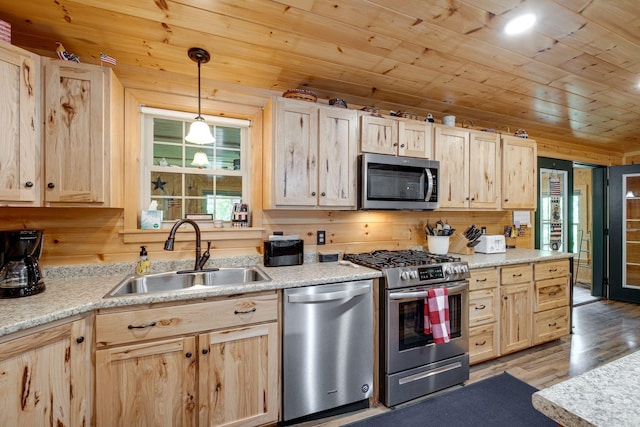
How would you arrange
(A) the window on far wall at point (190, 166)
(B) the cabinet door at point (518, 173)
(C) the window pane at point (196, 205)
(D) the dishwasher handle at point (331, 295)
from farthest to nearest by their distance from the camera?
(B) the cabinet door at point (518, 173), (C) the window pane at point (196, 205), (A) the window on far wall at point (190, 166), (D) the dishwasher handle at point (331, 295)

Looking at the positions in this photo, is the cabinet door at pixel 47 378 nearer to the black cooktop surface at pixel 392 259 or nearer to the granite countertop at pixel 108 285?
the granite countertop at pixel 108 285

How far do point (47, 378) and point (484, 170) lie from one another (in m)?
3.56

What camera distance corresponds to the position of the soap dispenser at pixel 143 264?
2.00m

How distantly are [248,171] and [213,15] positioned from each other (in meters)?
1.19

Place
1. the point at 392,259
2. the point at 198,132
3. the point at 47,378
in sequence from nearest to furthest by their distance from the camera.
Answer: the point at 47,378, the point at 198,132, the point at 392,259

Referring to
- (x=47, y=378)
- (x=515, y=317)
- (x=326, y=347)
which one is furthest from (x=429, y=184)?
(x=47, y=378)

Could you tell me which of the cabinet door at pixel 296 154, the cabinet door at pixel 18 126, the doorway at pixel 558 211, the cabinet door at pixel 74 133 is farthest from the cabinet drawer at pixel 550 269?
the cabinet door at pixel 18 126

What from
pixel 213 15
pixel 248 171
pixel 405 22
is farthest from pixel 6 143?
pixel 405 22

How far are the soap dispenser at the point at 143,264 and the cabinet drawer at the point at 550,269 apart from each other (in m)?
3.37

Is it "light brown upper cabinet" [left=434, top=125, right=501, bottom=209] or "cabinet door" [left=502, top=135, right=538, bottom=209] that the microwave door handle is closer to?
"light brown upper cabinet" [left=434, top=125, right=501, bottom=209]

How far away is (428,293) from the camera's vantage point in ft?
6.97

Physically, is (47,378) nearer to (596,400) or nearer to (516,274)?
(596,400)

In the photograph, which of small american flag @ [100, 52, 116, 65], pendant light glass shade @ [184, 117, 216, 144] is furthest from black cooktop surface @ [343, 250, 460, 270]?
small american flag @ [100, 52, 116, 65]

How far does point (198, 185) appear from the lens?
8.01 feet
